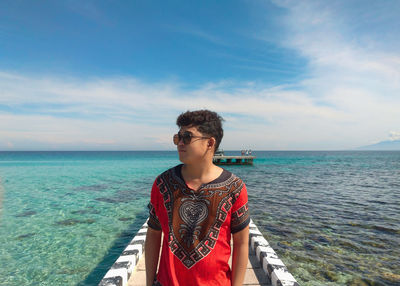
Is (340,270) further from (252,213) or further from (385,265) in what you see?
(252,213)

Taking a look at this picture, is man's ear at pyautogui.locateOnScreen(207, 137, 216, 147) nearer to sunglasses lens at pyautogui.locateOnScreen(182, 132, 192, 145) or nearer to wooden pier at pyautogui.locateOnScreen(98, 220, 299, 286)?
sunglasses lens at pyautogui.locateOnScreen(182, 132, 192, 145)

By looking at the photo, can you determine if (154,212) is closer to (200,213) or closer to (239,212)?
(200,213)

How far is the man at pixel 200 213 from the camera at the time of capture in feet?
5.88

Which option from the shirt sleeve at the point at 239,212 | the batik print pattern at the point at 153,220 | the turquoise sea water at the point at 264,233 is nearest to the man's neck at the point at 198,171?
the shirt sleeve at the point at 239,212

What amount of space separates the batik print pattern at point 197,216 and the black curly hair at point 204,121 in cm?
39

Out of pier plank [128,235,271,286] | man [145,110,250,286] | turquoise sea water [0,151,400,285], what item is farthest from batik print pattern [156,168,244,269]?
turquoise sea water [0,151,400,285]

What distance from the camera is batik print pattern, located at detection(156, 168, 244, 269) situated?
5.88 feet

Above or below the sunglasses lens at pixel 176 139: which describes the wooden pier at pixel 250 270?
below

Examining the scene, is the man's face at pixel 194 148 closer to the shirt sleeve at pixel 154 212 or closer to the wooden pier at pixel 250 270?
the shirt sleeve at pixel 154 212

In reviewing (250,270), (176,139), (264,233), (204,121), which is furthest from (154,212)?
(264,233)

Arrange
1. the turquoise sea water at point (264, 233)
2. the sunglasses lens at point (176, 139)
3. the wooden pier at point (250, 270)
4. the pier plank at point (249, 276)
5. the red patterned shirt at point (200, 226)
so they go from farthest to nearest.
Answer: the turquoise sea water at point (264, 233)
the pier plank at point (249, 276)
the wooden pier at point (250, 270)
the sunglasses lens at point (176, 139)
the red patterned shirt at point (200, 226)

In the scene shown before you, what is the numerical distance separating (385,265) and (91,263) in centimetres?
797

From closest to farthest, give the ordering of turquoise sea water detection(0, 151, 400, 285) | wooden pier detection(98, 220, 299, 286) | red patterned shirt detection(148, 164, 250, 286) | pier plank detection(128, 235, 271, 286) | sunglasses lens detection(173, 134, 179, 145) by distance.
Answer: red patterned shirt detection(148, 164, 250, 286), sunglasses lens detection(173, 134, 179, 145), wooden pier detection(98, 220, 299, 286), pier plank detection(128, 235, 271, 286), turquoise sea water detection(0, 151, 400, 285)

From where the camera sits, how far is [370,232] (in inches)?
354
